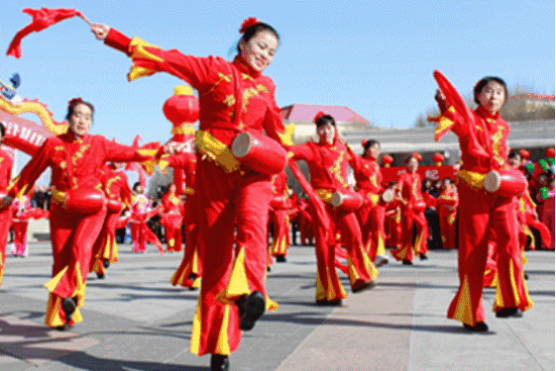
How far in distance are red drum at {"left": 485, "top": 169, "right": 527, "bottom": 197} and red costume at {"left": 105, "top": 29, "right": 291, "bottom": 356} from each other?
76.5 inches

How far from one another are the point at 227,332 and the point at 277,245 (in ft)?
28.8

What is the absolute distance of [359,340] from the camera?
4082 mm

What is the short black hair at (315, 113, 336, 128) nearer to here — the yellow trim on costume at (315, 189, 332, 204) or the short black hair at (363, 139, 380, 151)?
the yellow trim on costume at (315, 189, 332, 204)

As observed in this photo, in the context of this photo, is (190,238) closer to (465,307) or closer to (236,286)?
(465,307)

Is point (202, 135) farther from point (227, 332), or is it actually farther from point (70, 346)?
point (70, 346)

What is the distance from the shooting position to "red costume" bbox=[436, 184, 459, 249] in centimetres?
1555

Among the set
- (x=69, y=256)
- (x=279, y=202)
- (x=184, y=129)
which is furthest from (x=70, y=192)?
(x=279, y=202)

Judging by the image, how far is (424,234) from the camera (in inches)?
465

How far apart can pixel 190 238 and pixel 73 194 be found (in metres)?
2.55

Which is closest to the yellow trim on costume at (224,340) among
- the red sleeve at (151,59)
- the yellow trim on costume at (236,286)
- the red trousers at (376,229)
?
the yellow trim on costume at (236,286)

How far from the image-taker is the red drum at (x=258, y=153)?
10.1ft

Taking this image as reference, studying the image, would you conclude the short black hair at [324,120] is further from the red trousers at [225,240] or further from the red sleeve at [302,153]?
the red trousers at [225,240]

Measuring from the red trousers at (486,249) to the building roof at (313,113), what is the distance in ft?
155

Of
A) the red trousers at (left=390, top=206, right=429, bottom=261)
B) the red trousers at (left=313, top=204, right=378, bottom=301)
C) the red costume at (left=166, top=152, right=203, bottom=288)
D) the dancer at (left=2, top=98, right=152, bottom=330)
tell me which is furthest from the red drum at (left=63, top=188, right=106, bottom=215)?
the red trousers at (left=390, top=206, right=429, bottom=261)
